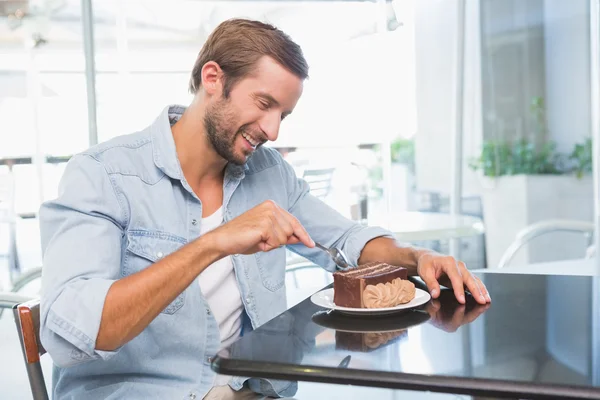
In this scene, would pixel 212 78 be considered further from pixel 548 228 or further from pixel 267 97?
pixel 548 228

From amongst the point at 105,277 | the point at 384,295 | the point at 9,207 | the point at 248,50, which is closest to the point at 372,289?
the point at 384,295

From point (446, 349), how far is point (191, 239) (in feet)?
2.19

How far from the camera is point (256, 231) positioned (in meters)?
1.12

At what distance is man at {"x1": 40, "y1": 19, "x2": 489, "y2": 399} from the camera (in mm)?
1118

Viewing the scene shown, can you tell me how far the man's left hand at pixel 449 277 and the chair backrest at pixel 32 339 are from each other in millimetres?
732

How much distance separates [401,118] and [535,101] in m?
0.81

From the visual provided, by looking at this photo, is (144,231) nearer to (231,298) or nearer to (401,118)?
(231,298)

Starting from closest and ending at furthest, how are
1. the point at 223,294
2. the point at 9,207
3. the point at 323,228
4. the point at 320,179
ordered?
the point at 223,294
the point at 323,228
the point at 9,207
the point at 320,179

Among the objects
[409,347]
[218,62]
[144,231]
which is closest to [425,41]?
[218,62]

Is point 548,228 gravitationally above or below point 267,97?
below

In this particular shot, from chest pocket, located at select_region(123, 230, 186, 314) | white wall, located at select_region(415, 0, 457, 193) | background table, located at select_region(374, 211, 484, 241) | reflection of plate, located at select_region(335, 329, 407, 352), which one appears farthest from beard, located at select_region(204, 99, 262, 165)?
white wall, located at select_region(415, 0, 457, 193)

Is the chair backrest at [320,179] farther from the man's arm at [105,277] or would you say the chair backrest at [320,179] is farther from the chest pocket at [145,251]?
the man's arm at [105,277]

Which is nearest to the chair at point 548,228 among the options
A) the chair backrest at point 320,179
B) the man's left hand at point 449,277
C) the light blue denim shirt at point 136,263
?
the chair backrest at point 320,179

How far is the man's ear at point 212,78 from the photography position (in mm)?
1559
